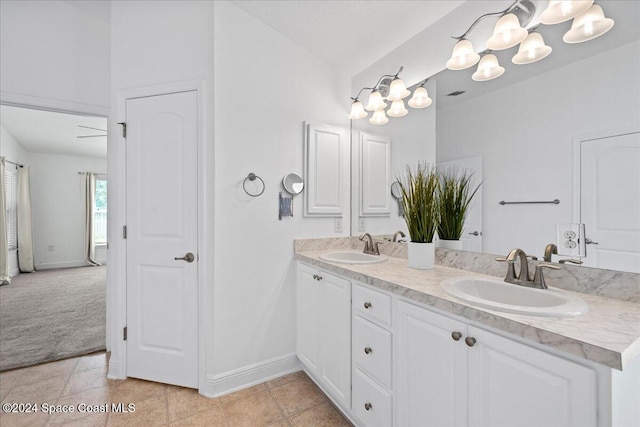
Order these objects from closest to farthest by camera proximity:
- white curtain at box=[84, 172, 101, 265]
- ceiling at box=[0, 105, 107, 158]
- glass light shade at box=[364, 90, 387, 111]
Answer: glass light shade at box=[364, 90, 387, 111]
ceiling at box=[0, 105, 107, 158]
white curtain at box=[84, 172, 101, 265]

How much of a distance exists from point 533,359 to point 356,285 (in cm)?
84

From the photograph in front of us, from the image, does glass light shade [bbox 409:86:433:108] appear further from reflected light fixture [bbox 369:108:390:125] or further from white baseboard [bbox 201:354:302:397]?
white baseboard [bbox 201:354:302:397]

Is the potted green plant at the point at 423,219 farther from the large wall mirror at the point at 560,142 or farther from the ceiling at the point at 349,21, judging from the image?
the ceiling at the point at 349,21

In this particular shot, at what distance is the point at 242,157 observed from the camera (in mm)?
2004

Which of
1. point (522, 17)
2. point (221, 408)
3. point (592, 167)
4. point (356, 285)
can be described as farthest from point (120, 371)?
point (522, 17)

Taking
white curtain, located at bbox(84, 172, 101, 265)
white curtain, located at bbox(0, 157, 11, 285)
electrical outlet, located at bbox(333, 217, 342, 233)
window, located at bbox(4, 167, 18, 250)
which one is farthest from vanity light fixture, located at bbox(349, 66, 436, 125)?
white curtain, located at bbox(84, 172, 101, 265)

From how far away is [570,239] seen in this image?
1203 mm

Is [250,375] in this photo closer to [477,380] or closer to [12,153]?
[477,380]

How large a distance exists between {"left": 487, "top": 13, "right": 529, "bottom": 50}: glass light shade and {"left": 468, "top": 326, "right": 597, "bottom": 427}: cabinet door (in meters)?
1.28

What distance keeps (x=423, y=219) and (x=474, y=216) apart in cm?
26

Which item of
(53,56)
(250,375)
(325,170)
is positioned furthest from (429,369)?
(53,56)

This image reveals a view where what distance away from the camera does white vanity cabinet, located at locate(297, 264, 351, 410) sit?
1.64 m

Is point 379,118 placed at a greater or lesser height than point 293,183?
greater

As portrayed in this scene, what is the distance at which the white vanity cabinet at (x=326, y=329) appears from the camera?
1638 millimetres
